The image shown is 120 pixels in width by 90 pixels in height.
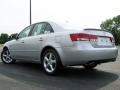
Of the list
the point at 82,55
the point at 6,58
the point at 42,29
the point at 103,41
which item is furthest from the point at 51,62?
the point at 6,58

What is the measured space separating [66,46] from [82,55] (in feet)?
1.62

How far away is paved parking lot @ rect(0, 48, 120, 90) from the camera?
6.73m

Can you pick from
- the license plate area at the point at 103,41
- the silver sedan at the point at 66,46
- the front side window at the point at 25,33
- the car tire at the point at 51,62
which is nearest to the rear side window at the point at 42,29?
the silver sedan at the point at 66,46

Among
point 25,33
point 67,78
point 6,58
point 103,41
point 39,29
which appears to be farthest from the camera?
point 6,58

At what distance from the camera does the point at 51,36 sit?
8.40 meters

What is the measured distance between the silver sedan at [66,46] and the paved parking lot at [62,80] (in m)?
0.37

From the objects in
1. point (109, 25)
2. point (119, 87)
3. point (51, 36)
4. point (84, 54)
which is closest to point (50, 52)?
point (51, 36)

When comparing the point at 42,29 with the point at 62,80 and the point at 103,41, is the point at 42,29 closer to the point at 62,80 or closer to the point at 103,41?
the point at 103,41

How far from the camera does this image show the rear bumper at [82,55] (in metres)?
7.62

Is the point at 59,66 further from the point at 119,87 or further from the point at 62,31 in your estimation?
the point at 119,87

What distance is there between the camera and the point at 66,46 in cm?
782

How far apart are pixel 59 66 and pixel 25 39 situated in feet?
6.97

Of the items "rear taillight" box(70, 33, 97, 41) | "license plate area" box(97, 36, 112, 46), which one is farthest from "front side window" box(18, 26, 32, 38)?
"license plate area" box(97, 36, 112, 46)

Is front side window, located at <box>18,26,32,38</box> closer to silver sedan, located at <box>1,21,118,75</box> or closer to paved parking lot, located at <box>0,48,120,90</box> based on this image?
silver sedan, located at <box>1,21,118,75</box>
